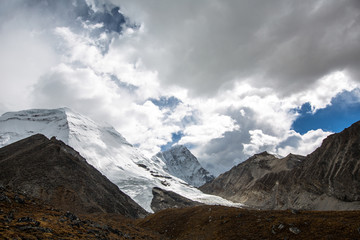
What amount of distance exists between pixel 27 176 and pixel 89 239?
68.1 metres

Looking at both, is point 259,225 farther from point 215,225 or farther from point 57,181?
point 57,181

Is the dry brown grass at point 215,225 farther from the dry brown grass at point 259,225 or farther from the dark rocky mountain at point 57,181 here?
the dark rocky mountain at point 57,181

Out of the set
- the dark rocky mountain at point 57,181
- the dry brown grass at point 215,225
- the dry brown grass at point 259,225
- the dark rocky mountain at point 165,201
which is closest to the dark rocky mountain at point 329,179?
the dark rocky mountain at point 165,201

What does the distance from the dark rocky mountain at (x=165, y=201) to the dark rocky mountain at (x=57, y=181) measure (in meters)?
51.9

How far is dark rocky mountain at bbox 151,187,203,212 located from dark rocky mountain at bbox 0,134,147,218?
51855 millimetres

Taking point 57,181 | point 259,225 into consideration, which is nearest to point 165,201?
point 57,181

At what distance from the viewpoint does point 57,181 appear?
73812mm

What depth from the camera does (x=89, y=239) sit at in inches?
693

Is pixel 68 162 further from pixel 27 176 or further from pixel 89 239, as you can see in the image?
pixel 89 239

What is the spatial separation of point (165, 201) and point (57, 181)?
294 ft

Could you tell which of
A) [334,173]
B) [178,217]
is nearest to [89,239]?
[178,217]

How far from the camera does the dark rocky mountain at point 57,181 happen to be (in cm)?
6762

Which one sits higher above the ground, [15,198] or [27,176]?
[27,176]

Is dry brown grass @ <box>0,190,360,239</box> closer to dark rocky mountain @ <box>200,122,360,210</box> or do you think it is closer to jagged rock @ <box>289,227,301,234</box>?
jagged rock @ <box>289,227,301,234</box>
